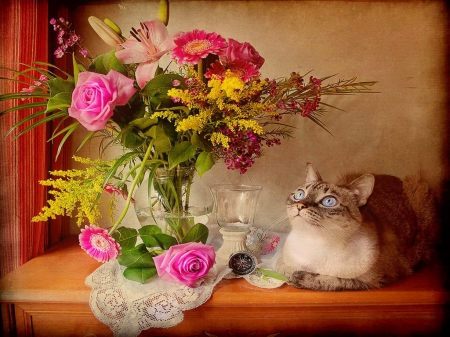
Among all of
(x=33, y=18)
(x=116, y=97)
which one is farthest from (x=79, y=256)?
(x=33, y=18)

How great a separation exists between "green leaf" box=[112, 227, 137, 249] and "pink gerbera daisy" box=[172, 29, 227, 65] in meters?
0.39

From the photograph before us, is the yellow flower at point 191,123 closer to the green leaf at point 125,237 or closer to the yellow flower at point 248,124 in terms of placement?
the yellow flower at point 248,124

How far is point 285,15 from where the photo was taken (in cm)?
96

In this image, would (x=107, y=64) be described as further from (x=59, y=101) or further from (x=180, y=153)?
(x=180, y=153)

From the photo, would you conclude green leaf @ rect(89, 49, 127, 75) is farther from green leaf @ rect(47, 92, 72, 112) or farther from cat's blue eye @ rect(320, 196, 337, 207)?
cat's blue eye @ rect(320, 196, 337, 207)

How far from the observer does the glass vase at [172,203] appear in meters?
0.80

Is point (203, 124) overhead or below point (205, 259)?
overhead

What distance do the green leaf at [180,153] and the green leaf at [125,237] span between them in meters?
0.19

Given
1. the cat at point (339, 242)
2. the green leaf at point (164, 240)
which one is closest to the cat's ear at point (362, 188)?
the cat at point (339, 242)

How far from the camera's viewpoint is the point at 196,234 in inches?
31.6

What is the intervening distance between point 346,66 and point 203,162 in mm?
530

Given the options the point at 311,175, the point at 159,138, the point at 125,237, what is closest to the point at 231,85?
the point at 159,138

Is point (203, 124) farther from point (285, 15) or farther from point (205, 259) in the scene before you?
point (285, 15)

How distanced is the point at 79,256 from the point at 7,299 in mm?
199
